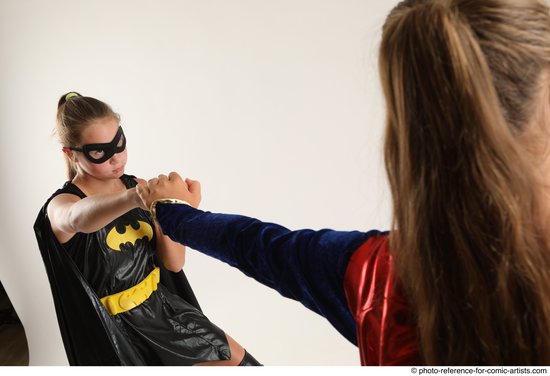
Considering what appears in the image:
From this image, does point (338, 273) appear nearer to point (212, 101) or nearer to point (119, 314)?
point (119, 314)

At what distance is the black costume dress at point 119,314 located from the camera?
1897 millimetres

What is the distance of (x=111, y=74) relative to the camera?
3072 mm

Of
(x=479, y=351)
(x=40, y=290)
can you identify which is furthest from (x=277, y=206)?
(x=479, y=351)

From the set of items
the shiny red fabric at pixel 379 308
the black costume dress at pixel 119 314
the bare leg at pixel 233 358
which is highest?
the shiny red fabric at pixel 379 308

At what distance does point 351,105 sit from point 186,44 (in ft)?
2.85

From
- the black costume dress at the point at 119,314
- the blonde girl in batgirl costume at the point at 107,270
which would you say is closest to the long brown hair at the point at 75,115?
the blonde girl in batgirl costume at the point at 107,270

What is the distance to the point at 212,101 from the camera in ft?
10.3

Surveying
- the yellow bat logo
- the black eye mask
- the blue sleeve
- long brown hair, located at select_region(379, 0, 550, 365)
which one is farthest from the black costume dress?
long brown hair, located at select_region(379, 0, 550, 365)

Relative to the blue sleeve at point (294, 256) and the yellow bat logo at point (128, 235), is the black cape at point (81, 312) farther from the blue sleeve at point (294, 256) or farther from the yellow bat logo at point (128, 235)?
the blue sleeve at point (294, 256)

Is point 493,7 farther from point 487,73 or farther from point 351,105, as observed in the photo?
point 351,105

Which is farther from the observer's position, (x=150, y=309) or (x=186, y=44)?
(x=186, y=44)

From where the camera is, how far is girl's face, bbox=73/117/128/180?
6.08 ft

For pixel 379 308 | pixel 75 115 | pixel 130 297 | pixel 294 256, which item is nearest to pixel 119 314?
pixel 130 297

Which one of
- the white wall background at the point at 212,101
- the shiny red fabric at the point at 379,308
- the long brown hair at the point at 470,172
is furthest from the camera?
the white wall background at the point at 212,101
